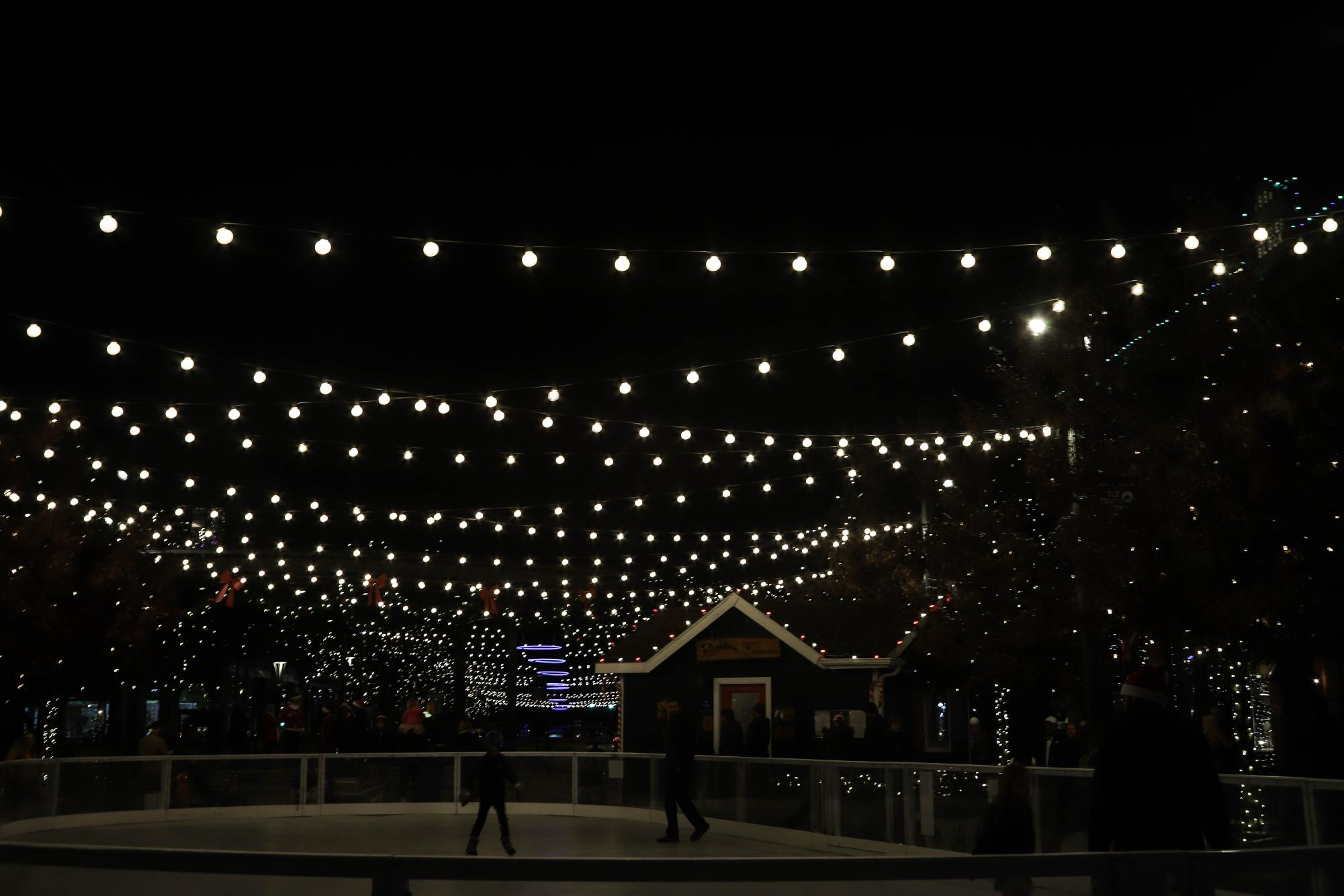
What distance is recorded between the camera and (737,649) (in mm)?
23047

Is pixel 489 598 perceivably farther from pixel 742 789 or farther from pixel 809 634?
pixel 742 789

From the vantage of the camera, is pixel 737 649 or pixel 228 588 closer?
pixel 737 649

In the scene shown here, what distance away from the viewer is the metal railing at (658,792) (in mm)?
9062

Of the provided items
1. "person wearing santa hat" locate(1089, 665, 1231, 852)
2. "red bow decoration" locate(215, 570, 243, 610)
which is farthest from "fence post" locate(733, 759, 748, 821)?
"red bow decoration" locate(215, 570, 243, 610)

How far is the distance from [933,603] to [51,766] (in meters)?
14.4

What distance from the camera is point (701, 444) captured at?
38.2m

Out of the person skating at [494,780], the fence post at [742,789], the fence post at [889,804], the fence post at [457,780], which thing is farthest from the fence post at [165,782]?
the fence post at [889,804]

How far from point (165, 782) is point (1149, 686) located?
16.1 m

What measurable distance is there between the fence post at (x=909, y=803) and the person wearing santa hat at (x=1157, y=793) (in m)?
7.69

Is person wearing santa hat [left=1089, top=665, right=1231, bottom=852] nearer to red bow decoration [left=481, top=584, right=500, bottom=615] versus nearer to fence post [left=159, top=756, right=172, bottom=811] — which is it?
fence post [left=159, top=756, right=172, bottom=811]

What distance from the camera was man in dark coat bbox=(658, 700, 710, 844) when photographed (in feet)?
47.6

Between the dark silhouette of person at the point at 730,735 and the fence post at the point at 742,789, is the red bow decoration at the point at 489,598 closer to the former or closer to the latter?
the dark silhouette of person at the point at 730,735

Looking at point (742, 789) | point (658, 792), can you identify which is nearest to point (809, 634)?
point (658, 792)

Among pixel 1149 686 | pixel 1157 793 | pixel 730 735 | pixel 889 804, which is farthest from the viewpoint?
pixel 730 735
